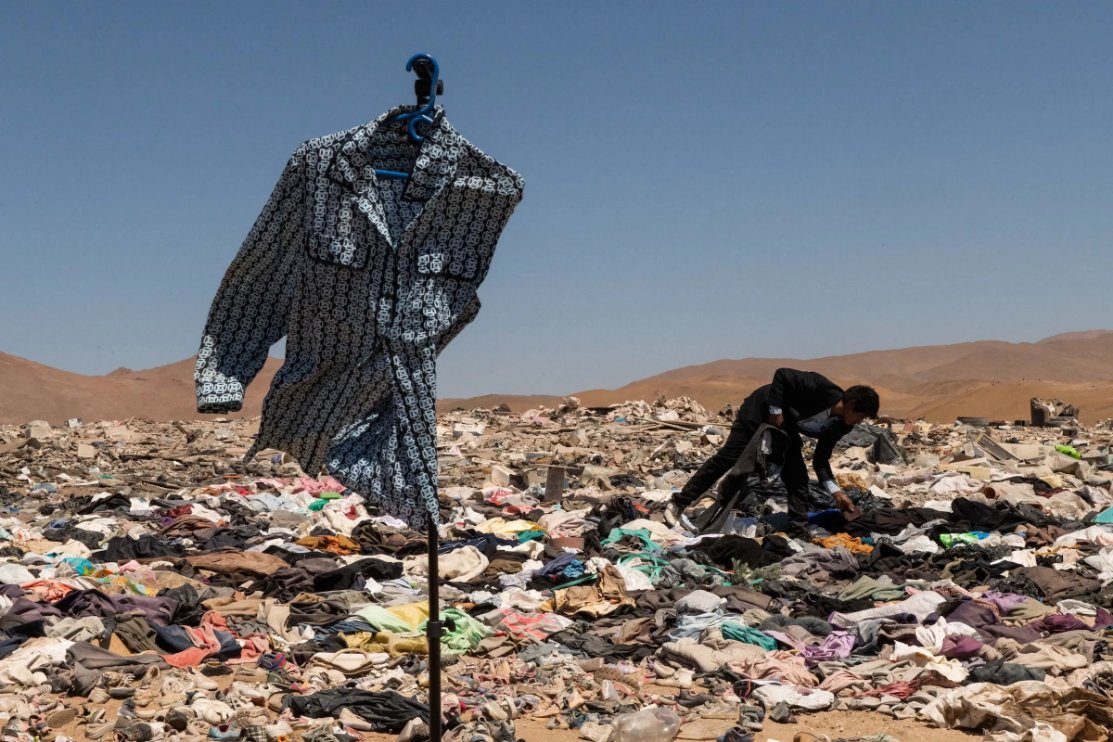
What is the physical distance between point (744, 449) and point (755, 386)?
34.8 m

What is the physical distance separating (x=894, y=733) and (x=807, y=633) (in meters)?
1.15

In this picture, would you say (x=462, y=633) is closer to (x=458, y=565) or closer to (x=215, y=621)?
(x=215, y=621)

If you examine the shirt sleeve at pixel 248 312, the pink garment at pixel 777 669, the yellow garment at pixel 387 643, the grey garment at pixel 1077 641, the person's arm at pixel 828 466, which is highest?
the shirt sleeve at pixel 248 312

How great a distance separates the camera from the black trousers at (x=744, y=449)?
794 centimetres

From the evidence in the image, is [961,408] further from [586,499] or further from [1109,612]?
[1109,612]

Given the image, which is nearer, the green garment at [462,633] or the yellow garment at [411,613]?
the green garment at [462,633]

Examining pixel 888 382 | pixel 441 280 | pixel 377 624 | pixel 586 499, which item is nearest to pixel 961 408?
pixel 586 499

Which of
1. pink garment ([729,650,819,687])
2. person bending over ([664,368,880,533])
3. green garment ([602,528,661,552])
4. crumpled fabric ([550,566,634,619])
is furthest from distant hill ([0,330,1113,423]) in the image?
pink garment ([729,650,819,687])

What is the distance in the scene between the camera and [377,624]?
550 centimetres

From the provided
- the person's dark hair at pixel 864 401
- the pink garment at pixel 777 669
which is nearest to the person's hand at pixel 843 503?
the person's dark hair at pixel 864 401

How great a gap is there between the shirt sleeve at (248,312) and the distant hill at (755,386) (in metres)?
6.22

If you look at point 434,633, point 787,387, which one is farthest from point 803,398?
point 434,633

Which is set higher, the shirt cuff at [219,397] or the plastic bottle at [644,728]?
the shirt cuff at [219,397]

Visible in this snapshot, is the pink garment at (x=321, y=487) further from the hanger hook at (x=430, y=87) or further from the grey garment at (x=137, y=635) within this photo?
the hanger hook at (x=430, y=87)
